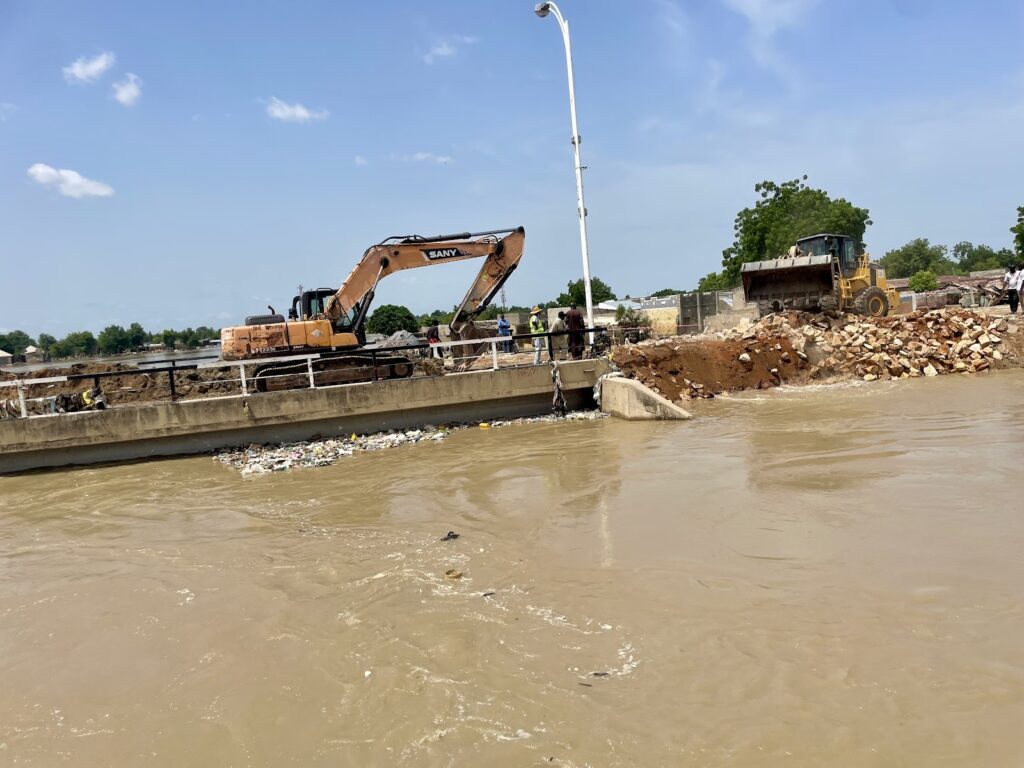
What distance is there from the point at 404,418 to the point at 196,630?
857cm

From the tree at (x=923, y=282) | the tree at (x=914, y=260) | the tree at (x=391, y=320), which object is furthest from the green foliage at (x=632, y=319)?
the tree at (x=914, y=260)

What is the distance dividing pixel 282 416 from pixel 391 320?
36.9 meters

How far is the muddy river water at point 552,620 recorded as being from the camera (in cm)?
325

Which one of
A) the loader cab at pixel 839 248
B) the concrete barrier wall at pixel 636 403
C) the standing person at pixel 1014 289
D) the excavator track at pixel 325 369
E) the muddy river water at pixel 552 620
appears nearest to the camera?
the muddy river water at pixel 552 620

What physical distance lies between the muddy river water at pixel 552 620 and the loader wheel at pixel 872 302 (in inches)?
485

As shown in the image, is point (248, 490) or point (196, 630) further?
point (248, 490)

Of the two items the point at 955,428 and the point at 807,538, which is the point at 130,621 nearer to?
the point at 807,538

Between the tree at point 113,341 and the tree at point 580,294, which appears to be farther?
the tree at point 113,341

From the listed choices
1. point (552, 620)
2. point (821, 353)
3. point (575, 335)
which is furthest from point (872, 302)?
point (552, 620)

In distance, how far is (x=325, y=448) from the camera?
12.0m

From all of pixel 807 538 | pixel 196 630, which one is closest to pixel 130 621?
pixel 196 630

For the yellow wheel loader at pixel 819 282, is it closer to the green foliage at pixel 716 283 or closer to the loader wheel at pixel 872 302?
the loader wheel at pixel 872 302

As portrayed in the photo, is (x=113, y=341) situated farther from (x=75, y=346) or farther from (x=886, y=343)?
(x=886, y=343)

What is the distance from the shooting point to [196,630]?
484 centimetres
